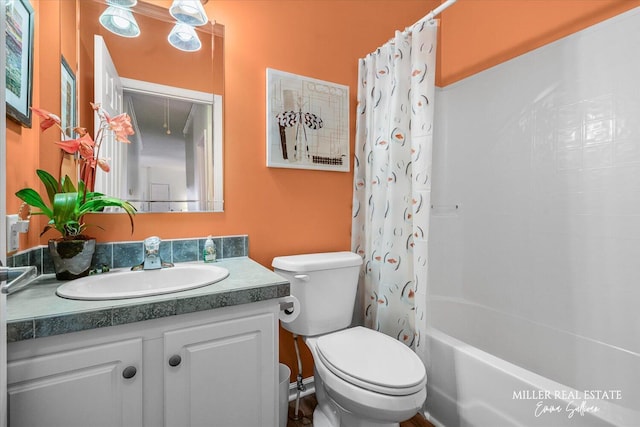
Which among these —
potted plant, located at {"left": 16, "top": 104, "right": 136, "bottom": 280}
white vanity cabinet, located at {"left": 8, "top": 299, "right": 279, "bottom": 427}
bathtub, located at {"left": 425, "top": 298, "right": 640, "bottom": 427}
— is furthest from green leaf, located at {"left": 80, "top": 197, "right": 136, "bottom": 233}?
bathtub, located at {"left": 425, "top": 298, "right": 640, "bottom": 427}

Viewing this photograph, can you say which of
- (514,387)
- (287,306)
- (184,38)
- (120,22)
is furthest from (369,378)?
(120,22)

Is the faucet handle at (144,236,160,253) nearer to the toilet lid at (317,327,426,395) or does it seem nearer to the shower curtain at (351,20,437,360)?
the toilet lid at (317,327,426,395)

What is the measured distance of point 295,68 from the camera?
65.8 inches

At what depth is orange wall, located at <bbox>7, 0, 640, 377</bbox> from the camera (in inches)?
58.3

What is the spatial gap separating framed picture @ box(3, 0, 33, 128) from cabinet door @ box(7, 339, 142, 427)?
752mm

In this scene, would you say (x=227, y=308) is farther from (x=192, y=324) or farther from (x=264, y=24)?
(x=264, y=24)

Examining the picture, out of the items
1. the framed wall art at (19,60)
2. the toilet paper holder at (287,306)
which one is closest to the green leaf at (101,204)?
the framed wall art at (19,60)

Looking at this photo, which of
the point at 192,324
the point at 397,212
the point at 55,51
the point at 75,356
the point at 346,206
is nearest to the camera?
the point at 75,356

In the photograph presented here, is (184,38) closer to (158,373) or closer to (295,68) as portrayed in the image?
(295,68)

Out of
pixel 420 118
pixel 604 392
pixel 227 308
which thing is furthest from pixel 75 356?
pixel 604 392

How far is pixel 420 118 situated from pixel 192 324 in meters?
1.28

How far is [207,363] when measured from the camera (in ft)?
3.07

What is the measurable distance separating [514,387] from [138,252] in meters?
1.63

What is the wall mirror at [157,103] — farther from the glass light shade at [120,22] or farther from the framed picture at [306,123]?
the framed picture at [306,123]
